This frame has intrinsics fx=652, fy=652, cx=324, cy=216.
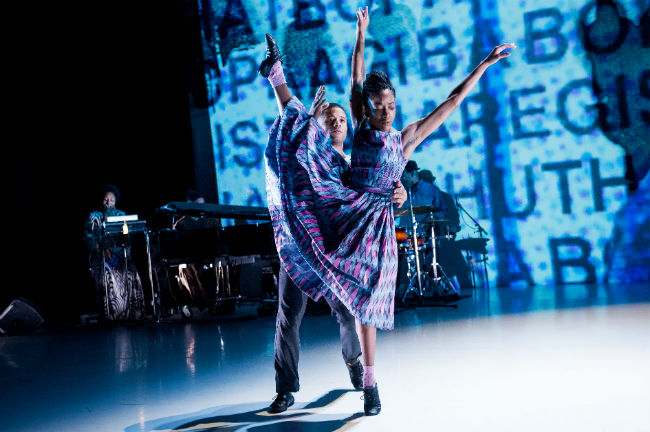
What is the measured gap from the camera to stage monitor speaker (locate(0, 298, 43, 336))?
6863 millimetres

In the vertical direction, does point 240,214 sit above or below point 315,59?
below

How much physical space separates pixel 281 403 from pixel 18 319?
5.26 m

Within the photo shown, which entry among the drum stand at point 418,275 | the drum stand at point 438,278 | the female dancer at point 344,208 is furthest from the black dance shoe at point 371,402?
A: the drum stand at point 438,278

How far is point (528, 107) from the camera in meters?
7.67

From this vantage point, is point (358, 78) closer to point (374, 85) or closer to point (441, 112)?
point (374, 85)

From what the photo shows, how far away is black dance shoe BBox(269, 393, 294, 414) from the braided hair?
1214 millimetres

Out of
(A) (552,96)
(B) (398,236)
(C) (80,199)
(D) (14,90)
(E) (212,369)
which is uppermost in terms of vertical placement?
(D) (14,90)

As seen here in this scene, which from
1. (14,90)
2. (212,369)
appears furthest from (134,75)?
(212,369)

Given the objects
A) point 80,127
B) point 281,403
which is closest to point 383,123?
point 281,403

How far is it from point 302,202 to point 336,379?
1.09 metres

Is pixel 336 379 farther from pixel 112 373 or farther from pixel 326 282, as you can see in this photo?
pixel 112 373

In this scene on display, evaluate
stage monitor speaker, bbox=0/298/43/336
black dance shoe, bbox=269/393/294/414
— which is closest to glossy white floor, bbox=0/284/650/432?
black dance shoe, bbox=269/393/294/414

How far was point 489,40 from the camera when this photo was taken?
7.86m

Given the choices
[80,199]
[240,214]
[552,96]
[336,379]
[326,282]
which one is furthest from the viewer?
[80,199]
